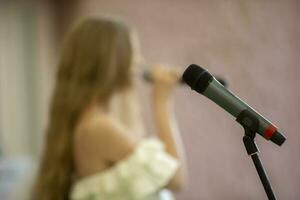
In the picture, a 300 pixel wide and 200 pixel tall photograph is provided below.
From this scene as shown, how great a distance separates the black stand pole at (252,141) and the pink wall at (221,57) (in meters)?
1.06

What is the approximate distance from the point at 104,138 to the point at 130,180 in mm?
105

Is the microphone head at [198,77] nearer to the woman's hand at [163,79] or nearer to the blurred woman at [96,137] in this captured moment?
the blurred woman at [96,137]

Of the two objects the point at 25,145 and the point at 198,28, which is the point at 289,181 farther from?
the point at 25,145

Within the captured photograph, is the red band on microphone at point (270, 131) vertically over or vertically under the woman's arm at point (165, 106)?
over

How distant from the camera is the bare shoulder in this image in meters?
1.33

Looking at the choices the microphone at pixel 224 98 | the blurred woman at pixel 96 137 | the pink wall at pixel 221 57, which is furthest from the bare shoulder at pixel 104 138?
the microphone at pixel 224 98

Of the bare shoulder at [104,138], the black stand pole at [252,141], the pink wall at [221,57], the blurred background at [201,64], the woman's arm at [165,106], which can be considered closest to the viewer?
the black stand pole at [252,141]

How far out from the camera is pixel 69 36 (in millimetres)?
1400

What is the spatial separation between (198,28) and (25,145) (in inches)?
53.1

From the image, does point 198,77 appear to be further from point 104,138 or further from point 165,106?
point 165,106

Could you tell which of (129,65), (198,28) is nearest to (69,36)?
(129,65)

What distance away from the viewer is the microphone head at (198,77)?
694 millimetres

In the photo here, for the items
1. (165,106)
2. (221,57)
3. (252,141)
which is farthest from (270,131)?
(221,57)

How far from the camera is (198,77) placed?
27.6 inches
